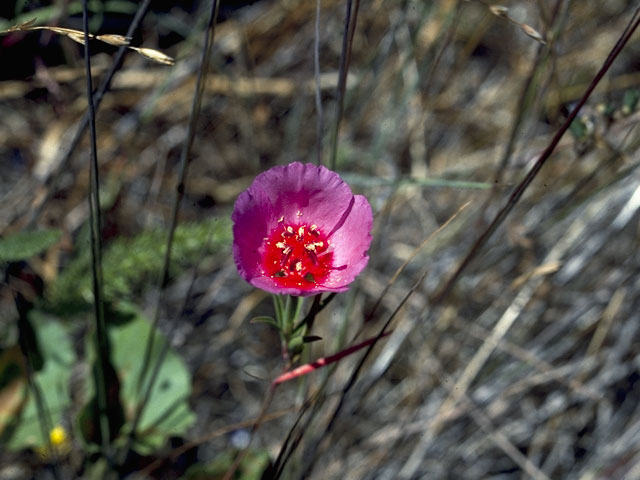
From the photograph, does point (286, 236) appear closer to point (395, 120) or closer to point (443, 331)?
point (443, 331)

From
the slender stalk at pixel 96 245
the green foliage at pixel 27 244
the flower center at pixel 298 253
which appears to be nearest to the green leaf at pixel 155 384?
the slender stalk at pixel 96 245

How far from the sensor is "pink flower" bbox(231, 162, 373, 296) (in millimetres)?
1197

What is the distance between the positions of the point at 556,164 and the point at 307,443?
1.37 meters

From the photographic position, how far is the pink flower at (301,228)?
3.93 ft

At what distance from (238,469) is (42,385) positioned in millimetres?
578

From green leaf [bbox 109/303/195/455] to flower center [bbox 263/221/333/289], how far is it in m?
0.60

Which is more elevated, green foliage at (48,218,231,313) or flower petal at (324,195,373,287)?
flower petal at (324,195,373,287)

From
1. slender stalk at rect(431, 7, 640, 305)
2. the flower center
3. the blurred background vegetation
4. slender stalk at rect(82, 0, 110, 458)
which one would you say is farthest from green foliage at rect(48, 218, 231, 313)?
slender stalk at rect(431, 7, 640, 305)

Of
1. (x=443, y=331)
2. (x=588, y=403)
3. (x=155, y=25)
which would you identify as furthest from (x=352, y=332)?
(x=155, y=25)

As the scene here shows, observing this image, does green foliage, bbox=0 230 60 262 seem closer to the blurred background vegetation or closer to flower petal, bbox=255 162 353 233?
the blurred background vegetation

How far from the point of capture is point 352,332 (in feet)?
6.81

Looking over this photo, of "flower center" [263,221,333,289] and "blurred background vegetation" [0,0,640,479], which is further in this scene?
"blurred background vegetation" [0,0,640,479]

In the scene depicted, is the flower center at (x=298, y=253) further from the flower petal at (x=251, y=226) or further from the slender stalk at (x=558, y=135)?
the slender stalk at (x=558, y=135)

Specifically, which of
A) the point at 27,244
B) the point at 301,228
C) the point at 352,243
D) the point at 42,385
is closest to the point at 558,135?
the point at 352,243
